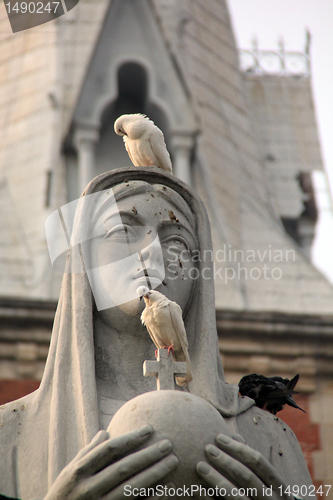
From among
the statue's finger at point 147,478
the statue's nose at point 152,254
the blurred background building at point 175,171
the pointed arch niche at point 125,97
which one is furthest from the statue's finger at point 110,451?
the pointed arch niche at point 125,97

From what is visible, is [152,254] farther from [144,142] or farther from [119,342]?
[144,142]

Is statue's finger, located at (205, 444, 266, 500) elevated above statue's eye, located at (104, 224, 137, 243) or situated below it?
below

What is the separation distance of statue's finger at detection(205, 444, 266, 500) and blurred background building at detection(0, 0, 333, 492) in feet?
38.6

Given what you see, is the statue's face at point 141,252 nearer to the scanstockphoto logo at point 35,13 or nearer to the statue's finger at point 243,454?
the statue's finger at point 243,454

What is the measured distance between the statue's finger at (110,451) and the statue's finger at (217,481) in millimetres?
263

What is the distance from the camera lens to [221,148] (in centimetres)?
2180

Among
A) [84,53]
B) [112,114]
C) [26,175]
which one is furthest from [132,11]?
[26,175]

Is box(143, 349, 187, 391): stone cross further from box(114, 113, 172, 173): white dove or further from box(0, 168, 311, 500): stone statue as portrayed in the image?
box(114, 113, 172, 173): white dove

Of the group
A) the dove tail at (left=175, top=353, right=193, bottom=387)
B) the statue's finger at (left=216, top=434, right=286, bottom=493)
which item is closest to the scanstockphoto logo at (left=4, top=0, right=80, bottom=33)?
the dove tail at (left=175, top=353, right=193, bottom=387)

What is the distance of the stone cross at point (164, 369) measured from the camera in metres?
4.55

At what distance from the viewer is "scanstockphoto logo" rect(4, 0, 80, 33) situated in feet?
64.9

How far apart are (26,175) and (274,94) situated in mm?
9126

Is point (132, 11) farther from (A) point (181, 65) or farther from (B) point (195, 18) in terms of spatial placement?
(B) point (195, 18)

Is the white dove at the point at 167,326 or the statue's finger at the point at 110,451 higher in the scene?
the white dove at the point at 167,326
